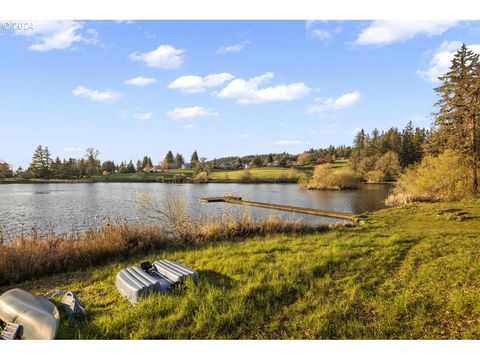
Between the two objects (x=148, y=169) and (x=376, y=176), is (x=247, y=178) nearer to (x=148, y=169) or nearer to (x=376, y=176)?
(x=376, y=176)

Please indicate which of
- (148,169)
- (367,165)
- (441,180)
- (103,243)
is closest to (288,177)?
(367,165)

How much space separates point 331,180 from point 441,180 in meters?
20.0

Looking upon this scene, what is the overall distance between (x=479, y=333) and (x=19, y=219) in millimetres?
19629

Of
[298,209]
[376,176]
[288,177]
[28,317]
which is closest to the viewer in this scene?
[28,317]

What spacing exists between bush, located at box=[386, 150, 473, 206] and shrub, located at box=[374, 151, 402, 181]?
109 ft

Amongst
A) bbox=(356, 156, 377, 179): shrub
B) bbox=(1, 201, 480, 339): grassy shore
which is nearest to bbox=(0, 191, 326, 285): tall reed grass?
bbox=(1, 201, 480, 339): grassy shore

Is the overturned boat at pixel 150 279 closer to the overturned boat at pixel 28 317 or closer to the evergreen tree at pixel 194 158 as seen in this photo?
the overturned boat at pixel 28 317

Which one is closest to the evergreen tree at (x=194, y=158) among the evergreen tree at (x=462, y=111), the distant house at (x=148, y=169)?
the distant house at (x=148, y=169)

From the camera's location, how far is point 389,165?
56.2m

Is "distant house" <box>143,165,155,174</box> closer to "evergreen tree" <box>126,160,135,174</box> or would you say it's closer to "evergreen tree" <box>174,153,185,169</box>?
"evergreen tree" <box>126,160,135,174</box>

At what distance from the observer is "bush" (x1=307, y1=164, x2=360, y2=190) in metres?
42.5

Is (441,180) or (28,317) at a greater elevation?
(441,180)

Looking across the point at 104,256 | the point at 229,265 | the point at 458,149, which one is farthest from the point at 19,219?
the point at 458,149

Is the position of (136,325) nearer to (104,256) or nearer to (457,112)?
(104,256)
